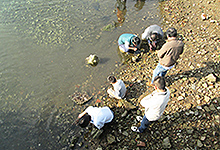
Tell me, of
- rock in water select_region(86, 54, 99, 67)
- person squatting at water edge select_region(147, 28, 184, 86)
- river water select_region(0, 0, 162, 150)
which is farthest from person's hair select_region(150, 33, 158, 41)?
rock in water select_region(86, 54, 99, 67)

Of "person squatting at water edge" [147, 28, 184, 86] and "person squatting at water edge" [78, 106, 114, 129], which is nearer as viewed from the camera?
"person squatting at water edge" [147, 28, 184, 86]

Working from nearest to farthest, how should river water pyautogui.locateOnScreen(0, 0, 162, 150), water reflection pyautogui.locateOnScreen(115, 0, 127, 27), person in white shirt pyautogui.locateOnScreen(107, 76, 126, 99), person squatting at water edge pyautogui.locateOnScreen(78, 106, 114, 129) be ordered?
person squatting at water edge pyautogui.locateOnScreen(78, 106, 114, 129), person in white shirt pyautogui.locateOnScreen(107, 76, 126, 99), river water pyautogui.locateOnScreen(0, 0, 162, 150), water reflection pyautogui.locateOnScreen(115, 0, 127, 27)

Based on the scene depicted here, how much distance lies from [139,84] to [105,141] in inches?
101

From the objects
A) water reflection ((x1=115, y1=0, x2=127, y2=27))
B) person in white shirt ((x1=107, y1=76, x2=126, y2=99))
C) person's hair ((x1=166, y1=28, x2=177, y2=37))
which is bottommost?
person in white shirt ((x1=107, y1=76, x2=126, y2=99))

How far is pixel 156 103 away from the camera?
3.33m

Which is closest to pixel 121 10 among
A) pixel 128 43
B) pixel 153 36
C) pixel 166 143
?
pixel 128 43

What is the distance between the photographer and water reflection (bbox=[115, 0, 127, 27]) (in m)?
8.59

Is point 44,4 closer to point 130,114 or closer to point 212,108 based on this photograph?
point 130,114

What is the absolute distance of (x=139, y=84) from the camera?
585 cm

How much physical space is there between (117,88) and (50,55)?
14.4 ft

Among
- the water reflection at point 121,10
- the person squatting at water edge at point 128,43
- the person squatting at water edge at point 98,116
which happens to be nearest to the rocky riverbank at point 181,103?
the person squatting at water edge at point 98,116

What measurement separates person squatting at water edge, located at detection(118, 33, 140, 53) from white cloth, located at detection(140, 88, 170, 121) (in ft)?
10.8

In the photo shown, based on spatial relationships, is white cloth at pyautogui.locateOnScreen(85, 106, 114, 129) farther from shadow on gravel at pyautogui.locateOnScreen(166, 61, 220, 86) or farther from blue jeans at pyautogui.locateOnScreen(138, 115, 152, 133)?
shadow on gravel at pyautogui.locateOnScreen(166, 61, 220, 86)

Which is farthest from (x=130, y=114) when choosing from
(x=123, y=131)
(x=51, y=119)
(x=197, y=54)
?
(x=197, y=54)
